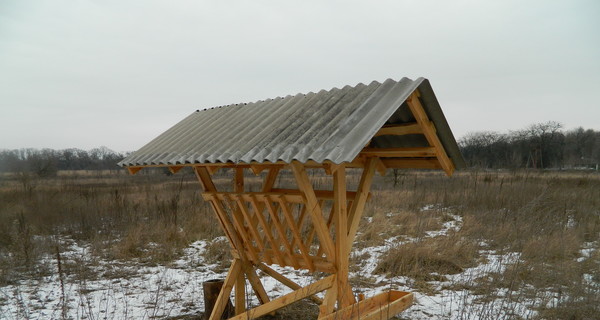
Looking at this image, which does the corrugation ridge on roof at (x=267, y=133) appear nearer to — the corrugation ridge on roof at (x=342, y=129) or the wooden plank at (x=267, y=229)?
the corrugation ridge on roof at (x=342, y=129)

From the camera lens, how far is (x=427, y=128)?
334 cm

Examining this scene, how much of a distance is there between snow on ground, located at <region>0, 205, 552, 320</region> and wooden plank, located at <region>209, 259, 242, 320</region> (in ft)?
1.68

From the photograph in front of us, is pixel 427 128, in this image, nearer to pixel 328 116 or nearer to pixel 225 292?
pixel 328 116

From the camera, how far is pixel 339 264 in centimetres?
364

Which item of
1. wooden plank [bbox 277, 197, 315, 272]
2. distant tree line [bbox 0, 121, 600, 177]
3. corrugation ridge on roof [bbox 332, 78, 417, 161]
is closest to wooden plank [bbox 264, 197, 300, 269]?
wooden plank [bbox 277, 197, 315, 272]

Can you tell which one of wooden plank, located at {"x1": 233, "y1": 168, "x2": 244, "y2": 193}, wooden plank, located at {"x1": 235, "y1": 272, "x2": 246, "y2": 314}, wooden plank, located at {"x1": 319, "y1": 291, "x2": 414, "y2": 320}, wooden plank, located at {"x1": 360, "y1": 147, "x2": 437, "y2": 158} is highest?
wooden plank, located at {"x1": 360, "y1": 147, "x2": 437, "y2": 158}

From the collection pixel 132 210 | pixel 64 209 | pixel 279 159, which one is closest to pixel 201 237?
pixel 132 210

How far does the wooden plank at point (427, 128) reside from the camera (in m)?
3.13

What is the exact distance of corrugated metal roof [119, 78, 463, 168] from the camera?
2.93 metres

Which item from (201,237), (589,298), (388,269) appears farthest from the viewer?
(201,237)

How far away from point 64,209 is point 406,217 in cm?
962

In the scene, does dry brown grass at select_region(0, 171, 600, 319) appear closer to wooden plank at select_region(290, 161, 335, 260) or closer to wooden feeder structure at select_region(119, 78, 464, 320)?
wooden feeder structure at select_region(119, 78, 464, 320)

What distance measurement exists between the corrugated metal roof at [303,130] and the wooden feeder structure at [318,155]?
0.04 ft

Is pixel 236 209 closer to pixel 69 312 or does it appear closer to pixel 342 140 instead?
pixel 342 140
